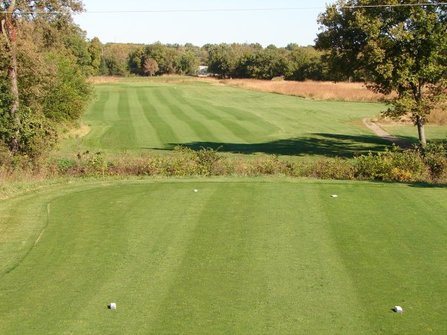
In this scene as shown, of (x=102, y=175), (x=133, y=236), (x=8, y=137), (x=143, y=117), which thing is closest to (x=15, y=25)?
(x=8, y=137)

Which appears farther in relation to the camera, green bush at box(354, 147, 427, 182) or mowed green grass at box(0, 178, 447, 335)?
green bush at box(354, 147, 427, 182)

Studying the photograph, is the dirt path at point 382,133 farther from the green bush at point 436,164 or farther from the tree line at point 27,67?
the tree line at point 27,67

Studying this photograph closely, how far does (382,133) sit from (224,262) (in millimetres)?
34598

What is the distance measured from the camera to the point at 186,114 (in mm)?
48625

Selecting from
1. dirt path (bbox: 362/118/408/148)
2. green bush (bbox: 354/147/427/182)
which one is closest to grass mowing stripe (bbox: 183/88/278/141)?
dirt path (bbox: 362/118/408/148)

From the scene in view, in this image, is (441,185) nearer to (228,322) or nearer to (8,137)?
(228,322)

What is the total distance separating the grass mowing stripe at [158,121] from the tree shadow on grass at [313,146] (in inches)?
98.8

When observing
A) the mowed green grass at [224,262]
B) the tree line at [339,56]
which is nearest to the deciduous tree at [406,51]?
the tree line at [339,56]

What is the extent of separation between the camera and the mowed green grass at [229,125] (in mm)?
33406

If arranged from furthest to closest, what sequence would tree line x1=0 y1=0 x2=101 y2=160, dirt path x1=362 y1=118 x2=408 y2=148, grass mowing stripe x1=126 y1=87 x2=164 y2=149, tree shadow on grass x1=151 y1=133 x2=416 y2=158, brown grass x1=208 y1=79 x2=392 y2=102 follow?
brown grass x1=208 y1=79 x2=392 y2=102
dirt path x1=362 y1=118 x2=408 y2=148
grass mowing stripe x1=126 y1=87 x2=164 y2=149
tree shadow on grass x1=151 y1=133 x2=416 y2=158
tree line x1=0 y1=0 x2=101 y2=160

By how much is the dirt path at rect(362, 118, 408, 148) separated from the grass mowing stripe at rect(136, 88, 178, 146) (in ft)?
48.3

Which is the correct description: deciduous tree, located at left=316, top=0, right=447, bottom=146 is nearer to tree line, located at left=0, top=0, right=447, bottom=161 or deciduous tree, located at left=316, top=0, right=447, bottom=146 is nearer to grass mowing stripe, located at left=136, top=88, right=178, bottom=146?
tree line, located at left=0, top=0, right=447, bottom=161

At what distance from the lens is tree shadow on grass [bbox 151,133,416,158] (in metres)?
31.1

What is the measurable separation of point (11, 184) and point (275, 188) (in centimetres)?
737
